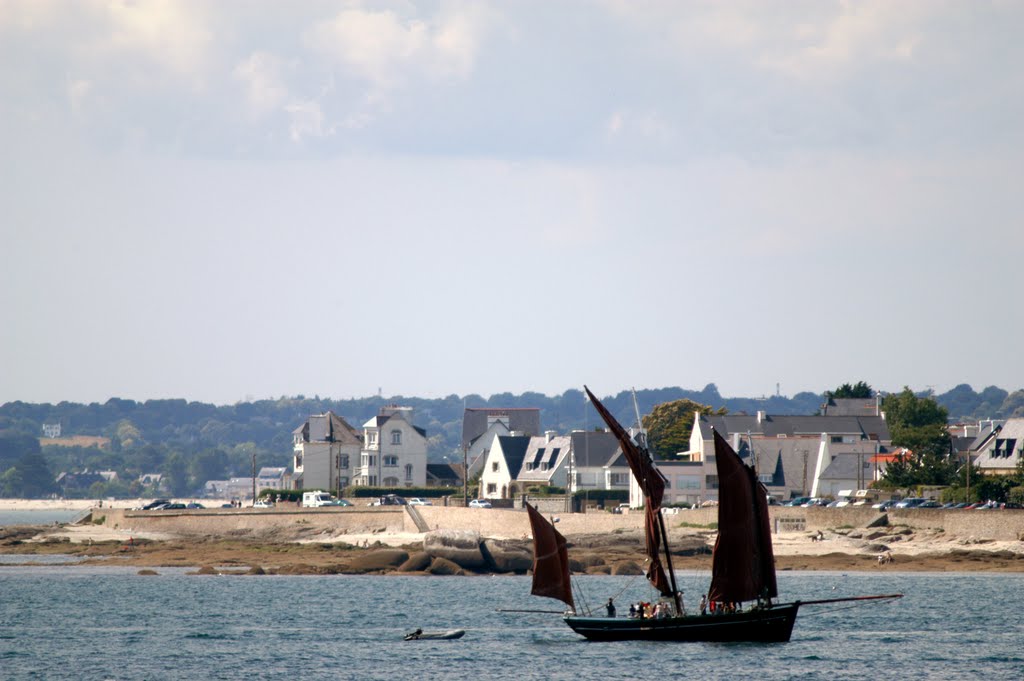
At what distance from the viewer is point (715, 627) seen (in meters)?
63.5

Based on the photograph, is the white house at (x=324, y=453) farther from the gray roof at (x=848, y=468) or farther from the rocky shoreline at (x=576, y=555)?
the gray roof at (x=848, y=468)

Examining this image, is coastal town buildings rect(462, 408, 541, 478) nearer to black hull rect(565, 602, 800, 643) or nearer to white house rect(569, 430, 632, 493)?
white house rect(569, 430, 632, 493)

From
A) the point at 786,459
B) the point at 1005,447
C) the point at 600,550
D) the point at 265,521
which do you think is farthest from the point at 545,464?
the point at 1005,447

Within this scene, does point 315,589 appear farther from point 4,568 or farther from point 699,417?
point 699,417

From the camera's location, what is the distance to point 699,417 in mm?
139250

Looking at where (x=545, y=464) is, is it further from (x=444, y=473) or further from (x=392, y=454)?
(x=444, y=473)

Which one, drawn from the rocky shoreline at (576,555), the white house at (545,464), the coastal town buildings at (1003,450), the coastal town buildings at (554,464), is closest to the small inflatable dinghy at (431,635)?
the rocky shoreline at (576,555)

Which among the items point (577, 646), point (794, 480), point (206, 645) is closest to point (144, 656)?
point (206, 645)

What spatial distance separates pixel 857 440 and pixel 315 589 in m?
59.4

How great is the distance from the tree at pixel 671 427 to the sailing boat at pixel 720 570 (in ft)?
276

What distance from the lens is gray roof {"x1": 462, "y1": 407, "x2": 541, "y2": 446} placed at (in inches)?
7333

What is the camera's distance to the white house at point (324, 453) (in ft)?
528

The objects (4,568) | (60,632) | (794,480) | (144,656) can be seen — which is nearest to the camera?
(144,656)

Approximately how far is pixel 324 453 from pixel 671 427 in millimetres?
34967
